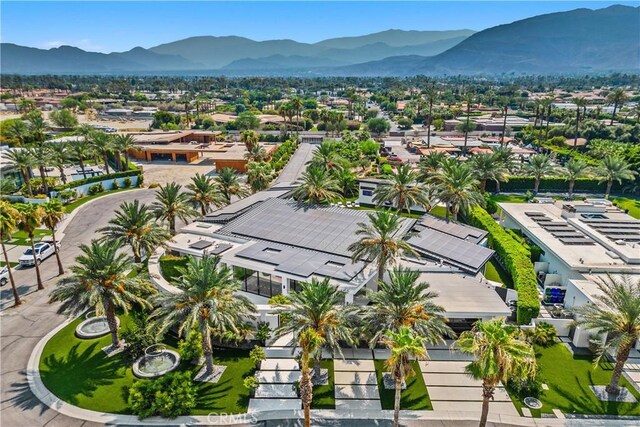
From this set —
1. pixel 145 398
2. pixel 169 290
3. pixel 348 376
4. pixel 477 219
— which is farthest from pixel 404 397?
pixel 477 219

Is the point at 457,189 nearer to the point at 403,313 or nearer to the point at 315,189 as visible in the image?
the point at 315,189

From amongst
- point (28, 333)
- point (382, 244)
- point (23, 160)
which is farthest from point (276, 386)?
point (23, 160)

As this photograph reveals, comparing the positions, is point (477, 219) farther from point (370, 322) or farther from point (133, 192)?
point (133, 192)

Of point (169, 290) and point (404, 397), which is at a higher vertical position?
point (169, 290)

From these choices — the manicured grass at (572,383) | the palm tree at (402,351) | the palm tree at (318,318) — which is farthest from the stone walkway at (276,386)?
the manicured grass at (572,383)

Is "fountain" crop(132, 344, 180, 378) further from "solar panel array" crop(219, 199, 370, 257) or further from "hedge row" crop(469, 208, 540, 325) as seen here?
"hedge row" crop(469, 208, 540, 325)

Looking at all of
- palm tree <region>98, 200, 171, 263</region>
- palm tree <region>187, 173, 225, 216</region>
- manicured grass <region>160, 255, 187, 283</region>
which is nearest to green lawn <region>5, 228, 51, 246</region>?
palm tree <region>98, 200, 171, 263</region>
